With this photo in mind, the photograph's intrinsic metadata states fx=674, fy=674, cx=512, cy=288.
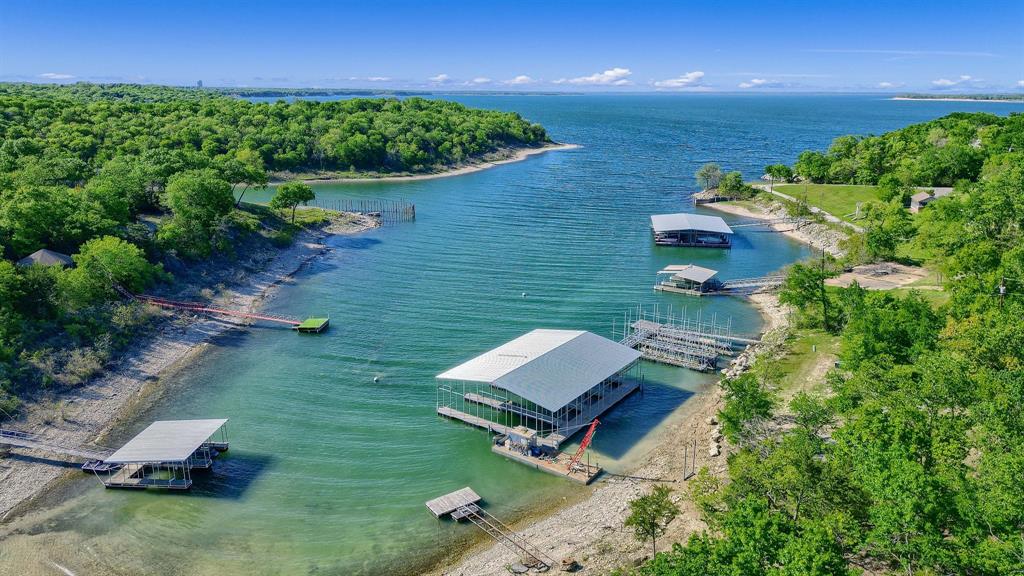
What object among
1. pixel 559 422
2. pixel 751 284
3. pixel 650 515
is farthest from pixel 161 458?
pixel 751 284

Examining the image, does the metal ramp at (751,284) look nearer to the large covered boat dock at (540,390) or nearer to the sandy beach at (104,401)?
the large covered boat dock at (540,390)

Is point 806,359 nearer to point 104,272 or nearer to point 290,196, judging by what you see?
point 104,272

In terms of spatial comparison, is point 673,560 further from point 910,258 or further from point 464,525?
point 910,258

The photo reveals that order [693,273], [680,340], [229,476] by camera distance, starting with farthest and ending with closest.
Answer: [693,273] → [680,340] → [229,476]

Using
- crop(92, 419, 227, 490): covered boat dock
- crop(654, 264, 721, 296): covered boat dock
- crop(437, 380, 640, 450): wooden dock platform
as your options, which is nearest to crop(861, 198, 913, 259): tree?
crop(654, 264, 721, 296): covered boat dock

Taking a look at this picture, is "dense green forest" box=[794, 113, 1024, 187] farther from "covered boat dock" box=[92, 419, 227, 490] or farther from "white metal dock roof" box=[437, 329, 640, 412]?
"covered boat dock" box=[92, 419, 227, 490]

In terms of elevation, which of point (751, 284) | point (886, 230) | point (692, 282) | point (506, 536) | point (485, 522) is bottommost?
point (506, 536)

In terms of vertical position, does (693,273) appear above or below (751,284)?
above
